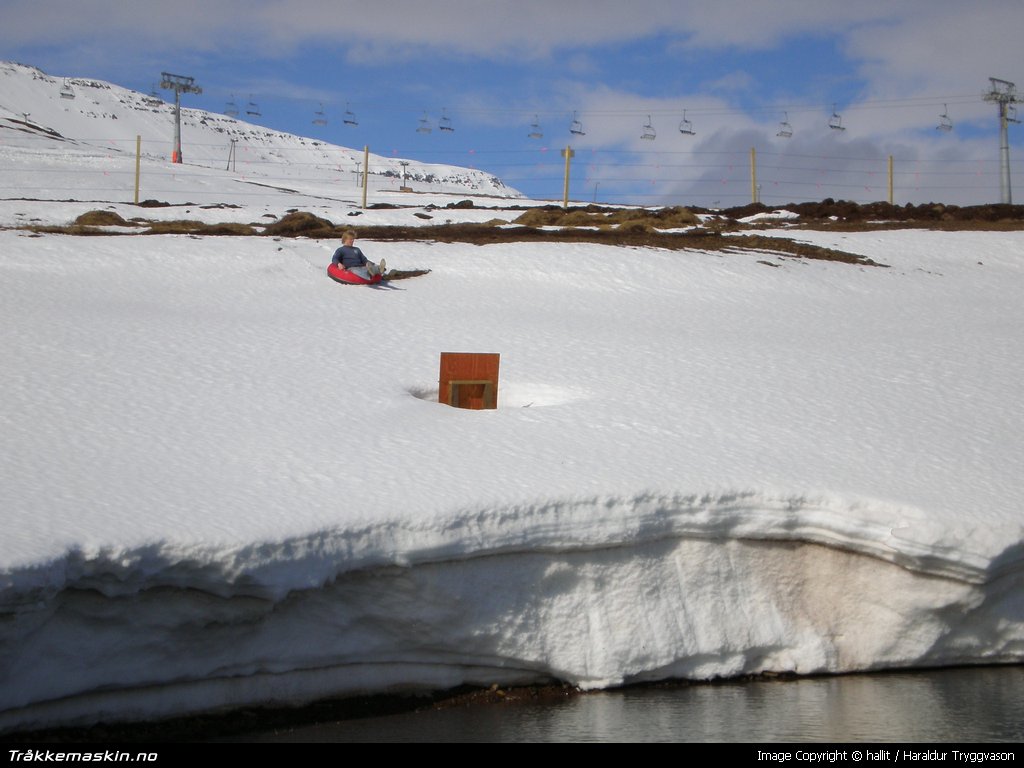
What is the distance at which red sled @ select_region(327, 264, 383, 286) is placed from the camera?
54.9 feet

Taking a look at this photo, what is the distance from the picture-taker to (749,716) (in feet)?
24.4

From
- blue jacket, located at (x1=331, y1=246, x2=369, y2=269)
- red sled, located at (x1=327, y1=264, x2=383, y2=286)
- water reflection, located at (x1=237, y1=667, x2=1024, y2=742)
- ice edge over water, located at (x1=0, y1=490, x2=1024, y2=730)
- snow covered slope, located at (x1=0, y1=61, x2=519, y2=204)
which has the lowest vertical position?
water reflection, located at (x1=237, y1=667, x2=1024, y2=742)

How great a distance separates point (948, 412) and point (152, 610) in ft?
27.7

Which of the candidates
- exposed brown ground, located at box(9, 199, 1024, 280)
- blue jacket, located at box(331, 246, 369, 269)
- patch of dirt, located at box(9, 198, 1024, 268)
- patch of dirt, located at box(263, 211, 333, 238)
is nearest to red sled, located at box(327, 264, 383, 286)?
blue jacket, located at box(331, 246, 369, 269)

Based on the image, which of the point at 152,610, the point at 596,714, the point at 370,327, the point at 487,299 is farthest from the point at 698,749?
the point at 487,299

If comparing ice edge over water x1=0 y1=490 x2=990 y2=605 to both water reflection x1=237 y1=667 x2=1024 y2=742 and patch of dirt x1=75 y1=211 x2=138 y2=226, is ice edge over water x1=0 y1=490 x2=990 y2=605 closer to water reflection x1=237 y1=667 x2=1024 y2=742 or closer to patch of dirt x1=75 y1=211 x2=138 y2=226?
water reflection x1=237 y1=667 x2=1024 y2=742

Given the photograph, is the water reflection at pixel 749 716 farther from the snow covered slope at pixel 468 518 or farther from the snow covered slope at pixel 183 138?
the snow covered slope at pixel 183 138

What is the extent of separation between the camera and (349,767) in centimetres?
643

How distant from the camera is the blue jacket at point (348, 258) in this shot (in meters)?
16.9

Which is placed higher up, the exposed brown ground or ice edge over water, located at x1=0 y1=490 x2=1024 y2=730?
the exposed brown ground

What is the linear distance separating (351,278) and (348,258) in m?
0.40

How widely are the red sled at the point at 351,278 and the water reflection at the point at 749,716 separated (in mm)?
10148

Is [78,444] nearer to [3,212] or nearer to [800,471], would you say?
[800,471]

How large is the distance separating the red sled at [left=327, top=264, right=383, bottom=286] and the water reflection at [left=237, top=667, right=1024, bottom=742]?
33.3 ft
